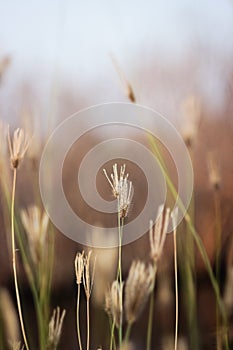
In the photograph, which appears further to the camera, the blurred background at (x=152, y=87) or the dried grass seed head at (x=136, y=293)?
the blurred background at (x=152, y=87)

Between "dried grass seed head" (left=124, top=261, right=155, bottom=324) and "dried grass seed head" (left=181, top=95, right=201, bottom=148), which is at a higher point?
"dried grass seed head" (left=181, top=95, right=201, bottom=148)

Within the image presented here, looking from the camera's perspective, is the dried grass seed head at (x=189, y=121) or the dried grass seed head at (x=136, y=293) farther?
the dried grass seed head at (x=189, y=121)

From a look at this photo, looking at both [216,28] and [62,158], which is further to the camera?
[62,158]

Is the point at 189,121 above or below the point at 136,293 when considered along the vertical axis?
above

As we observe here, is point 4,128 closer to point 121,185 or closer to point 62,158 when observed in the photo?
point 121,185

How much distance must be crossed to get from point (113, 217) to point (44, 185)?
0.36 meters

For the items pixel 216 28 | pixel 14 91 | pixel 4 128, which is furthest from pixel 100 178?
pixel 4 128

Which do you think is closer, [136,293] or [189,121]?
[136,293]

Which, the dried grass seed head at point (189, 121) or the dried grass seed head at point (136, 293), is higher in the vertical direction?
the dried grass seed head at point (189, 121)

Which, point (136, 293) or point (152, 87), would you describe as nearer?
A: point (136, 293)

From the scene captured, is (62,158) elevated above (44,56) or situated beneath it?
situated beneath

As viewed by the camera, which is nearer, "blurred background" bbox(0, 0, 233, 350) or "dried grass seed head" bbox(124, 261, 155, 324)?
Result: "dried grass seed head" bbox(124, 261, 155, 324)

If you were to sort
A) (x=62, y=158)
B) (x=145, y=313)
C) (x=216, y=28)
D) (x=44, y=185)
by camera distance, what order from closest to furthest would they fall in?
(x=44, y=185)
(x=216, y=28)
(x=62, y=158)
(x=145, y=313)

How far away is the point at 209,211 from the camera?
1283mm
